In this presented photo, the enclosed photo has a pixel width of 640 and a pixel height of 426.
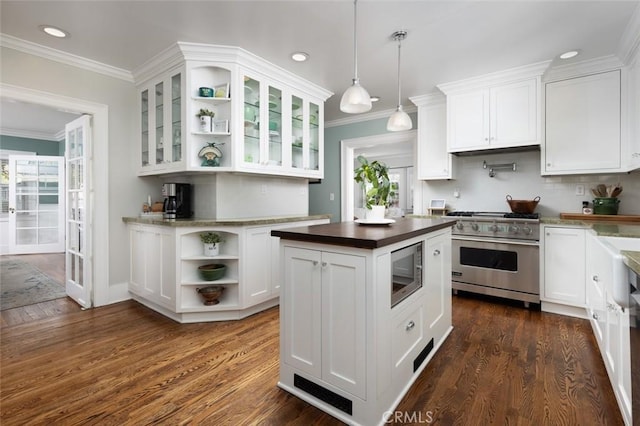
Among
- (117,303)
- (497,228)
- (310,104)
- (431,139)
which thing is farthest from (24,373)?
(431,139)

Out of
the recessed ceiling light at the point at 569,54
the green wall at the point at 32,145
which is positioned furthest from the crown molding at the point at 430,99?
the green wall at the point at 32,145

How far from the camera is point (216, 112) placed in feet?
9.93

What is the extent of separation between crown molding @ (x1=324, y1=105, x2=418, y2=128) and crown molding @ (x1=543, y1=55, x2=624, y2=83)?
5.14ft

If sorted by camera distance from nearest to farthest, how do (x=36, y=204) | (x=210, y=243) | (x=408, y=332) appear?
1. (x=408, y=332)
2. (x=210, y=243)
3. (x=36, y=204)

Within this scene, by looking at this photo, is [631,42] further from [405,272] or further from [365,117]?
[365,117]

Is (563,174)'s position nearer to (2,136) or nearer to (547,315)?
(547,315)

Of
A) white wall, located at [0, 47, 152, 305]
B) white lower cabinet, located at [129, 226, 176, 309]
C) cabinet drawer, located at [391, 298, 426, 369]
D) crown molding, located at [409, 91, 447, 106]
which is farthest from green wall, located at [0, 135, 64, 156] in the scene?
cabinet drawer, located at [391, 298, 426, 369]

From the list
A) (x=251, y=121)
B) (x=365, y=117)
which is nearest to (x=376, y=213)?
(x=251, y=121)

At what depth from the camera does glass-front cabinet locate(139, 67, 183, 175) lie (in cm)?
304

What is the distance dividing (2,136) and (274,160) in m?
6.65

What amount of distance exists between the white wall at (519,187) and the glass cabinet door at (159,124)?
3285 millimetres

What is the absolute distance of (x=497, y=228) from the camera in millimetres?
3248

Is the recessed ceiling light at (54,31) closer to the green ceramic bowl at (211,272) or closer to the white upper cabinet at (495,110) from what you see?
the green ceramic bowl at (211,272)

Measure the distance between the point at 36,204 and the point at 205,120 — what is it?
5792 millimetres
